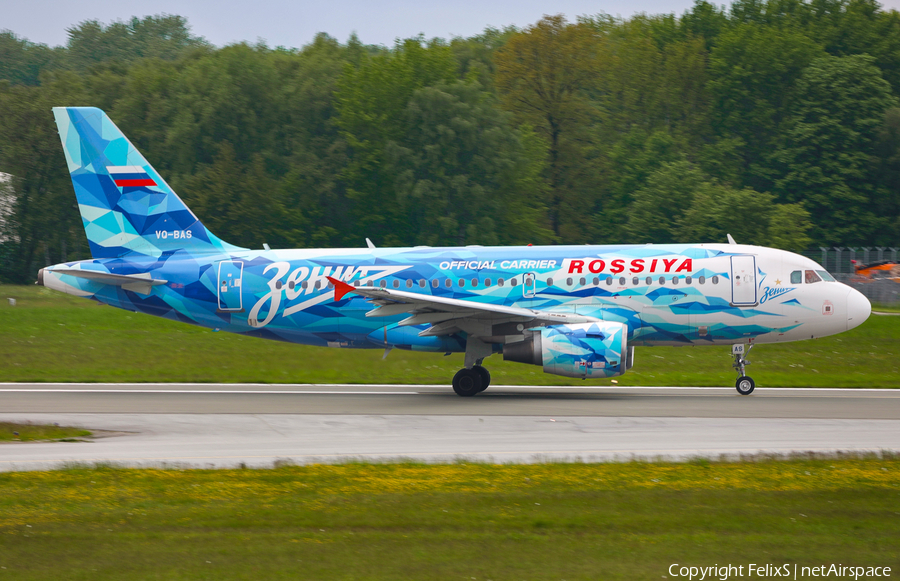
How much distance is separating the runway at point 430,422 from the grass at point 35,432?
21.6 inches

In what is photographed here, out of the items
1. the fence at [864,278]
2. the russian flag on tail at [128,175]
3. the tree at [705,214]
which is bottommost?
the fence at [864,278]

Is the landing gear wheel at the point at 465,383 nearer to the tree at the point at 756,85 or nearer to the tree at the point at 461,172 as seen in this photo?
the tree at the point at 461,172

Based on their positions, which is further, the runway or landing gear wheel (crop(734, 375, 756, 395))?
landing gear wheel (crop(734, 375, 756, 395))

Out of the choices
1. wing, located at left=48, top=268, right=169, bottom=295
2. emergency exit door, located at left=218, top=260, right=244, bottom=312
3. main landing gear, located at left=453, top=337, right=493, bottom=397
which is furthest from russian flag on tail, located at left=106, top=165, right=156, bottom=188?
main landing gear, located at left=453, top=337, right=493, bottom=397

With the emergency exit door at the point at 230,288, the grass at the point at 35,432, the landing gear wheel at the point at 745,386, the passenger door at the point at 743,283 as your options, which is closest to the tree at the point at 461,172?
the emergency exit door at the point at 230,288

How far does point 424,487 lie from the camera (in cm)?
1346

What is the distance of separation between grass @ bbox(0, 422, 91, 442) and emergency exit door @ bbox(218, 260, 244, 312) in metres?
7.39

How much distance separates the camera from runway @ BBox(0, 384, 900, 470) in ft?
53.1

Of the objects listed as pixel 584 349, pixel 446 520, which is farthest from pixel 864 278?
pixel 446 520

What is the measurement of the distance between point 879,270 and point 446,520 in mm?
42318

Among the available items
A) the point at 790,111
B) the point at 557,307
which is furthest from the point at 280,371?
the point at 790,111

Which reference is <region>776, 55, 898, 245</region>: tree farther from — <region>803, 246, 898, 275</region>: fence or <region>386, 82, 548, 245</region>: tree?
<region>386, 82, 548, 245</region>: tree

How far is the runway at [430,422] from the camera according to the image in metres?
16.2

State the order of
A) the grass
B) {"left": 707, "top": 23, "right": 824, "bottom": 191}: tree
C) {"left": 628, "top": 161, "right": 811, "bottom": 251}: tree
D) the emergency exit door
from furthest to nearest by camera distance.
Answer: {"left": 707, "top": 23, "right": 824, "bottom": 191}: tree, {"left": 628, "top": 161, "right": 811, "bottom": 251}: tree, the emergency exit door, the grass
